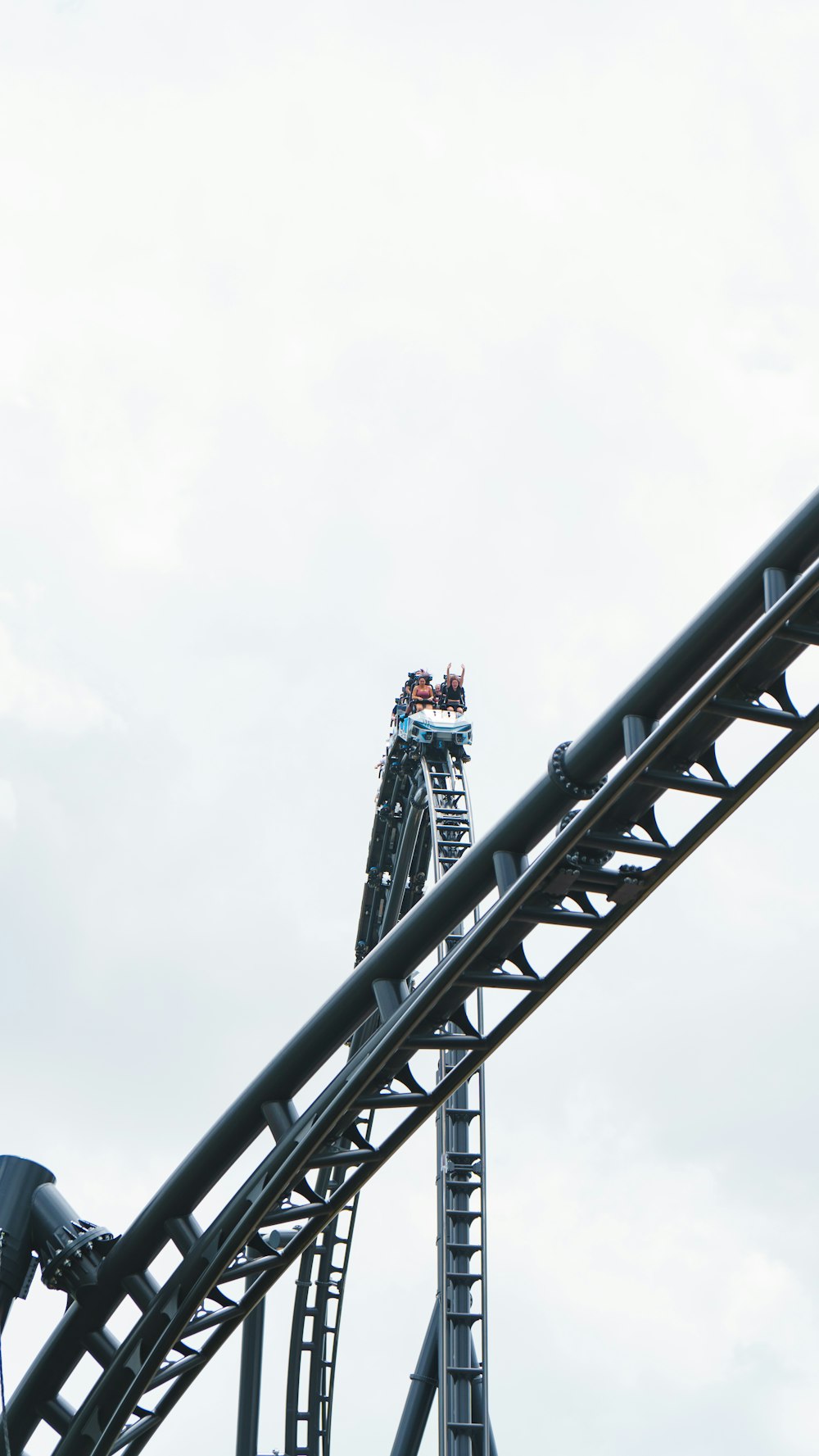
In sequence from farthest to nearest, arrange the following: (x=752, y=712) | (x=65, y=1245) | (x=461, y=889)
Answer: (x=65, y=1245), (x=461, y=889), (x=752, y=712)

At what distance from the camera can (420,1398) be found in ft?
60.1

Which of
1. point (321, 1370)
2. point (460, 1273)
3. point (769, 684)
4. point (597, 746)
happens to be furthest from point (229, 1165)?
point (321, 1370)

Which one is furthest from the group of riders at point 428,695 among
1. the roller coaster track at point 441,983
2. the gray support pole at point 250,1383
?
the roller coaster track at point 441,983

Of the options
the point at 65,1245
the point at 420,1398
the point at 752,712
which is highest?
the point at 752,712

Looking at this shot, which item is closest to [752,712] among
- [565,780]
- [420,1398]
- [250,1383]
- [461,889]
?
[565,780]

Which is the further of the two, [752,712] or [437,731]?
[437,731]

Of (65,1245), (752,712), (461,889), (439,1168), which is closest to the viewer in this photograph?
(752,712)

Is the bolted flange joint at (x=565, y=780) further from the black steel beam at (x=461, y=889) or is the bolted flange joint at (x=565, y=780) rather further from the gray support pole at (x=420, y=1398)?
the gray support pole at (x=420, y=1398)

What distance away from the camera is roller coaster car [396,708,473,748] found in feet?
72.6

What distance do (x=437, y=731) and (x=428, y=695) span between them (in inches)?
41.6

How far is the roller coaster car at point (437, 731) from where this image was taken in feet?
72.6

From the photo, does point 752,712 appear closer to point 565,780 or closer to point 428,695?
point 565,780

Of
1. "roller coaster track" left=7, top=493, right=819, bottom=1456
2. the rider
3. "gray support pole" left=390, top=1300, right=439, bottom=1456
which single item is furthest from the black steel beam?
the rider

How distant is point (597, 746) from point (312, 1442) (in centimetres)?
1882
